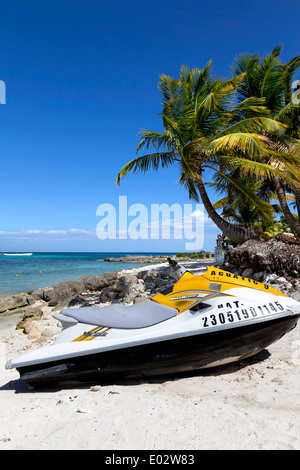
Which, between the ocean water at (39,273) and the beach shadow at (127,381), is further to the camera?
the ocean water at (39,273)

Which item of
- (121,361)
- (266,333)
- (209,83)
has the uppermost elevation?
(209,83)

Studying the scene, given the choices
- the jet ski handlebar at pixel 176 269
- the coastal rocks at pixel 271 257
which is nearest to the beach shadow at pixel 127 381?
the jet ski handlebar at pixel 176 269

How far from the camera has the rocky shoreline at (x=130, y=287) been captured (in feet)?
22.5

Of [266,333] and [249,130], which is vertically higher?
[249,130]

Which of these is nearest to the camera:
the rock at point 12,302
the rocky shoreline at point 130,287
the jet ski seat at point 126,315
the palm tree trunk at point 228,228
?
the jet ski seat at point 126,315

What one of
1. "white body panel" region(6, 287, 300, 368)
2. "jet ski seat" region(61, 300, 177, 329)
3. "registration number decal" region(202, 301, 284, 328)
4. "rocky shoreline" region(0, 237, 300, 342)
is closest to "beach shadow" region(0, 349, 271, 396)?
"white body panel" region(6, 287, 300, 368)

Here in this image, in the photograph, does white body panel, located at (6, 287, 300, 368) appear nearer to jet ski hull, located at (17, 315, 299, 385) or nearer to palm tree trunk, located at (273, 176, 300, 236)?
jet ski hull, located at (17, 315, 299, 385)

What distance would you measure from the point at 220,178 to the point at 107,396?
10.1 meters

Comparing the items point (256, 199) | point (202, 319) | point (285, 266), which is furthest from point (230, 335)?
point (256, 199)

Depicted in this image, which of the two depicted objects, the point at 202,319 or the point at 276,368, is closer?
the point at 202,319

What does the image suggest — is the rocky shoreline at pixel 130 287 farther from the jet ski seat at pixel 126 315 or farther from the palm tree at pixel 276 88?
the palm tree at pixel 276 88

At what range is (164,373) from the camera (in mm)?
2945

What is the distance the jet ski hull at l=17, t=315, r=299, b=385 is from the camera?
284cm

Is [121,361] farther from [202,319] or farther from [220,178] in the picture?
[220,178]
